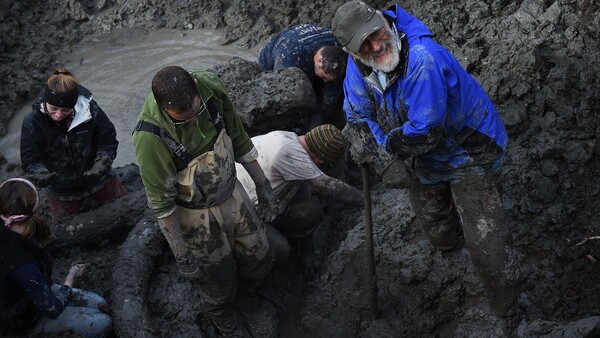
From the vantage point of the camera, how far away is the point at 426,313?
480cm

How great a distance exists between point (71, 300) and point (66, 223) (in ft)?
3.38

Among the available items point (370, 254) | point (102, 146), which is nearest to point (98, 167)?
point (102, 146)

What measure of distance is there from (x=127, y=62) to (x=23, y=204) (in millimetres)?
4161

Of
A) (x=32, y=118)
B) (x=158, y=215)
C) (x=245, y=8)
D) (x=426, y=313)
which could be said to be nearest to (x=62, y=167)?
(x=32, y=118)

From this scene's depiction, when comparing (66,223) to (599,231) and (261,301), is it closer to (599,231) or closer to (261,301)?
(261,301)

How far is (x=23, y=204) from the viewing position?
4074 mm

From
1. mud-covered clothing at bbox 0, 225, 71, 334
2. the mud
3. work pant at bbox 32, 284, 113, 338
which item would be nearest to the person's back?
the mud

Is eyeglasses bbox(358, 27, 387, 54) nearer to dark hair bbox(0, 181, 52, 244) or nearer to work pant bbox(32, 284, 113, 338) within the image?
dark hair bbox(0, 181, 52, 244)

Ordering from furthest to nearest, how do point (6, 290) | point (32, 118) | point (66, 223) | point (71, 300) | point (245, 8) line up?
point (245, 8), point (66, 223), point (32, 118), point (71, 300), point (6, 290)

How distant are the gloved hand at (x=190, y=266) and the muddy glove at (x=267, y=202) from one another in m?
0.62

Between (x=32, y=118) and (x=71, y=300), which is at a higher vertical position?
(x=32, y=118)

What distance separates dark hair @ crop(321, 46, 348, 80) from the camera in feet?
18.1

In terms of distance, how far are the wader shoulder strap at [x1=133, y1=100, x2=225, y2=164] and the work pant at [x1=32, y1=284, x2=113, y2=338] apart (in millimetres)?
1284

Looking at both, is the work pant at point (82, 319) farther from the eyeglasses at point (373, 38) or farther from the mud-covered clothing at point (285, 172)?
the eyeglasses at point (373, 38)
